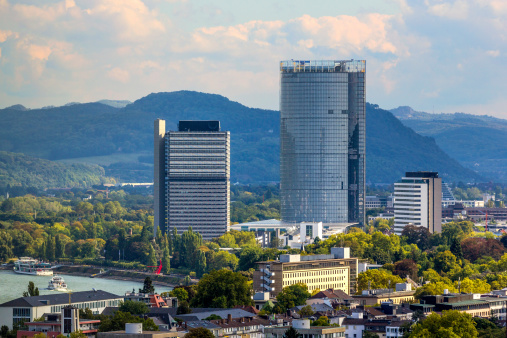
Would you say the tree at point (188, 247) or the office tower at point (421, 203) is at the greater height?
the office tower at point (421, 203)

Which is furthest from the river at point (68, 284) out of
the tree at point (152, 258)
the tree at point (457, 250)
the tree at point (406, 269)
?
the tree at point (457, 250)

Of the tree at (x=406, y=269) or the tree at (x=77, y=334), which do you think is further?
the tree at (x=406, y=269)

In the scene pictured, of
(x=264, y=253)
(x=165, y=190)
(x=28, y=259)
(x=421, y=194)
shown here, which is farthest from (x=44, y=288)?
(x=421, y=194)

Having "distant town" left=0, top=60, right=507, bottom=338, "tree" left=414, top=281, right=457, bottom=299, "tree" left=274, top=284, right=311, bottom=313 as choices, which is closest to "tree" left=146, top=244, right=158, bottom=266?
"distant town" left=0, top=60, right=507, bottom=338

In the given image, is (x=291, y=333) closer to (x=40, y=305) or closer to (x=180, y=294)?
(x=40, y=305)

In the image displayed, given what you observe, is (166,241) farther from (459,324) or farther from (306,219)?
(459,324)

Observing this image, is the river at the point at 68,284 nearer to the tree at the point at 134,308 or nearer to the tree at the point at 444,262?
the tree at the point at 444,262
